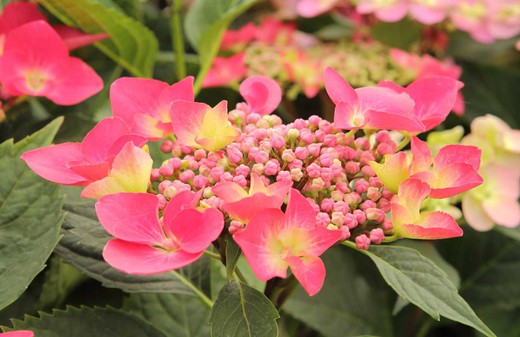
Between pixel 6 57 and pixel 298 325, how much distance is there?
1.61 ft

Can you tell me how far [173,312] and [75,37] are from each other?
0.36m

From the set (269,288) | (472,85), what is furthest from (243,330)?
(472,85)

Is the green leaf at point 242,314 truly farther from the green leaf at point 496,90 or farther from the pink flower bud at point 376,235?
the green leaf at point 496,90

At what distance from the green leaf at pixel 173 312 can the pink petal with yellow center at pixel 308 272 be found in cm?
28

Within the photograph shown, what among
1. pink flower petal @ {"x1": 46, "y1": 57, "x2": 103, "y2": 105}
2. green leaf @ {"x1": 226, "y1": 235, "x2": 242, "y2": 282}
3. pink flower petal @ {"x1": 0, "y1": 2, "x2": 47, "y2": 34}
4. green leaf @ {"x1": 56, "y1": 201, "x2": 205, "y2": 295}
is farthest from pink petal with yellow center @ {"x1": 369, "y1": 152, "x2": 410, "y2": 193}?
pink flower petal @ {"x1": 0, "y1": 2, "x2": 47, "y2": 34}

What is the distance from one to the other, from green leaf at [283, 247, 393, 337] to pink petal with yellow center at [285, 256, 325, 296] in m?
0.37

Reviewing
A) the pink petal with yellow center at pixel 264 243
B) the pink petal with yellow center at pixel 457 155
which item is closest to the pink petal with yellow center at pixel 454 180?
the pink petal with yellow center at pixel 457 155

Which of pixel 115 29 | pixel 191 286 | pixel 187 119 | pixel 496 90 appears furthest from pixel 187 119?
pixel 496 90

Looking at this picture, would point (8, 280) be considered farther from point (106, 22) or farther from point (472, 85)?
point (472, 85)

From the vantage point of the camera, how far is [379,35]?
3.45 ft

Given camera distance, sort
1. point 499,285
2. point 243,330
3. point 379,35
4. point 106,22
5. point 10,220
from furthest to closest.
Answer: point 379,35 → point 499,285 → point 106,22 → point 10,220 → point 243,330

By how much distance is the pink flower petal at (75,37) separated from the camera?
2.51 feet

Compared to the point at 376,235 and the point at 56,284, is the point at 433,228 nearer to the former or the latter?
the point at 376,235

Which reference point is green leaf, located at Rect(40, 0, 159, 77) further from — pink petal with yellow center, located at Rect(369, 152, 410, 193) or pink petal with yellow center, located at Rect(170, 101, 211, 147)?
pink petal with yellow center, located at Rect(369, 152, 410, 193)
